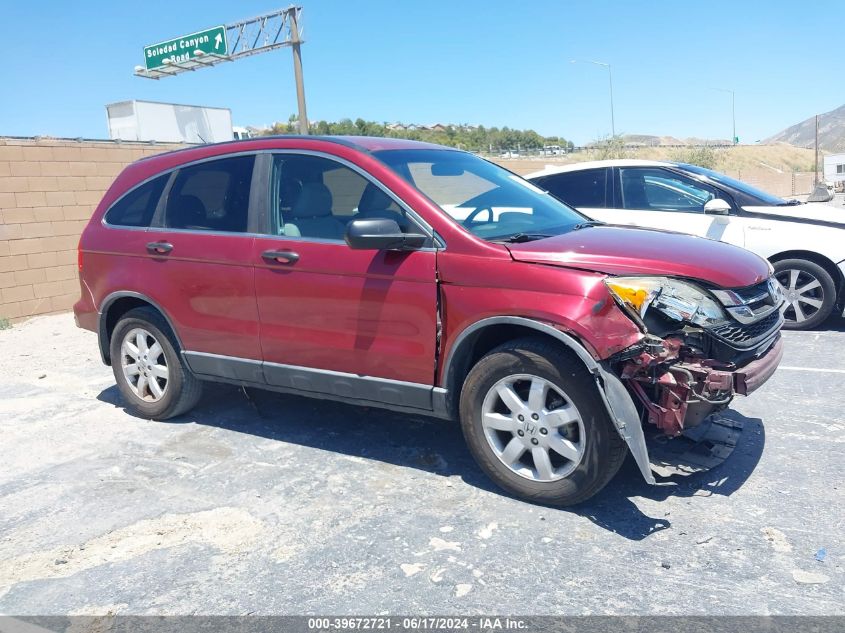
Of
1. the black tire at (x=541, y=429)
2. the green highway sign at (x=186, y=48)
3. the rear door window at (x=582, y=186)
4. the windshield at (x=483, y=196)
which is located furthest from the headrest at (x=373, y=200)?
the green highway sign at (x=186, y=48)

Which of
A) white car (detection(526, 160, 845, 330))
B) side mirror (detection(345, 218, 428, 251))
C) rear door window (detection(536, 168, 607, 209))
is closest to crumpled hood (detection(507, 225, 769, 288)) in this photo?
side mirror (detection(345, 218, 428, 251))

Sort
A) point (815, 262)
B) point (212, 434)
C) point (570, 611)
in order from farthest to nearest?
point (815, 262) → point (212, 434) → point (570, 611)

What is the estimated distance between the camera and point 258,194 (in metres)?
4.53

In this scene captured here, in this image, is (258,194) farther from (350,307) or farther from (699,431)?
(699,431)

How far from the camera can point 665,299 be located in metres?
3.38

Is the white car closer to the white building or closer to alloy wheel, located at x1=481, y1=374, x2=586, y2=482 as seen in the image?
alloy wheel, located at x1=481, y1=374, x2=586, y2=482

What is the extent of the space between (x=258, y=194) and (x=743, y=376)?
3.03 metres

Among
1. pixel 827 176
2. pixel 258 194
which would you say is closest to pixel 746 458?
pixel 258 194

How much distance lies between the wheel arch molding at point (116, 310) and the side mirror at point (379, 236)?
1.87 meters

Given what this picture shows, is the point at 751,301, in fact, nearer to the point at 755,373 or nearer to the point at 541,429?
the point at 755,373

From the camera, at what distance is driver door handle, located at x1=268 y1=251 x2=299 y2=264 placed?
4.26 metres

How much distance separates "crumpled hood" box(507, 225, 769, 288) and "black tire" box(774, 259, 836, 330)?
133 inches

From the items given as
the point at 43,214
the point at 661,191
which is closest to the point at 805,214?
A: the point at 661,191

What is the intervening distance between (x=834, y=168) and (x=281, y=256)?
56.2m
